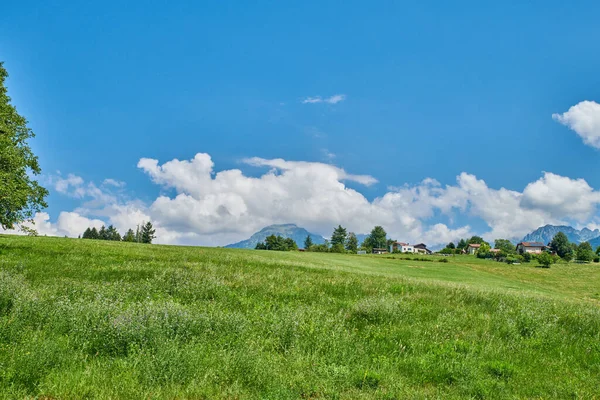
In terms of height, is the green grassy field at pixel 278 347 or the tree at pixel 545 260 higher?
the green grassy field at pixel 278 347

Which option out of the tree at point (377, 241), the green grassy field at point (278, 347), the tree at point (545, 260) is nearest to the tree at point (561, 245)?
the tree at point (545, 260)

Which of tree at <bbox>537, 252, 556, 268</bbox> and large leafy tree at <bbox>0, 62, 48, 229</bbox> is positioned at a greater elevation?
large leafy tree at <bbox>0, 62, 48, 229</bbox>

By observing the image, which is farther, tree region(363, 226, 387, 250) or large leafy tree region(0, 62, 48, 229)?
tree region(363, 226, 387, 250)

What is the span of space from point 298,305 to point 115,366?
19.9 feet

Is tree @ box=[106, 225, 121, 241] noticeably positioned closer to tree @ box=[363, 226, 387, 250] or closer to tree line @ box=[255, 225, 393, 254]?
tree line @ box=[255, 225, 393, 254]

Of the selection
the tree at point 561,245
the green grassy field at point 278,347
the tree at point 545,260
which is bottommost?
the tree at point 545,260

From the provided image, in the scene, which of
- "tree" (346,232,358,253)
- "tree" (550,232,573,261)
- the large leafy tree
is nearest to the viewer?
the large leafy tree

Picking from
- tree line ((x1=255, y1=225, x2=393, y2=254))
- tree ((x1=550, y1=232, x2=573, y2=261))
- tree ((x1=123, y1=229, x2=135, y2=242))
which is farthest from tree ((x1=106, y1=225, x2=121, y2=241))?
tree ((x1=550, y1=232, x2=573, y2=261))

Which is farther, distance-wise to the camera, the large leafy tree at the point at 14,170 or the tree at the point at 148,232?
the tree at the point at 148,232

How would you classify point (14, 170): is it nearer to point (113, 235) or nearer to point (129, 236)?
point (129, 236)

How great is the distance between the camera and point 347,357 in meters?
8.02

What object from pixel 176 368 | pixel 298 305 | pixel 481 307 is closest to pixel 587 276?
pixel 481 307

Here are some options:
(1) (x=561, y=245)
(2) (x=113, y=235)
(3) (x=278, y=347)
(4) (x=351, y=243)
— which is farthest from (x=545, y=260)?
(2) (x=113, y=235)

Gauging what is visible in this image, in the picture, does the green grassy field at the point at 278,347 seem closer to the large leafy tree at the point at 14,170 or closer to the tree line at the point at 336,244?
the large leafy tree at the point at 14,170
